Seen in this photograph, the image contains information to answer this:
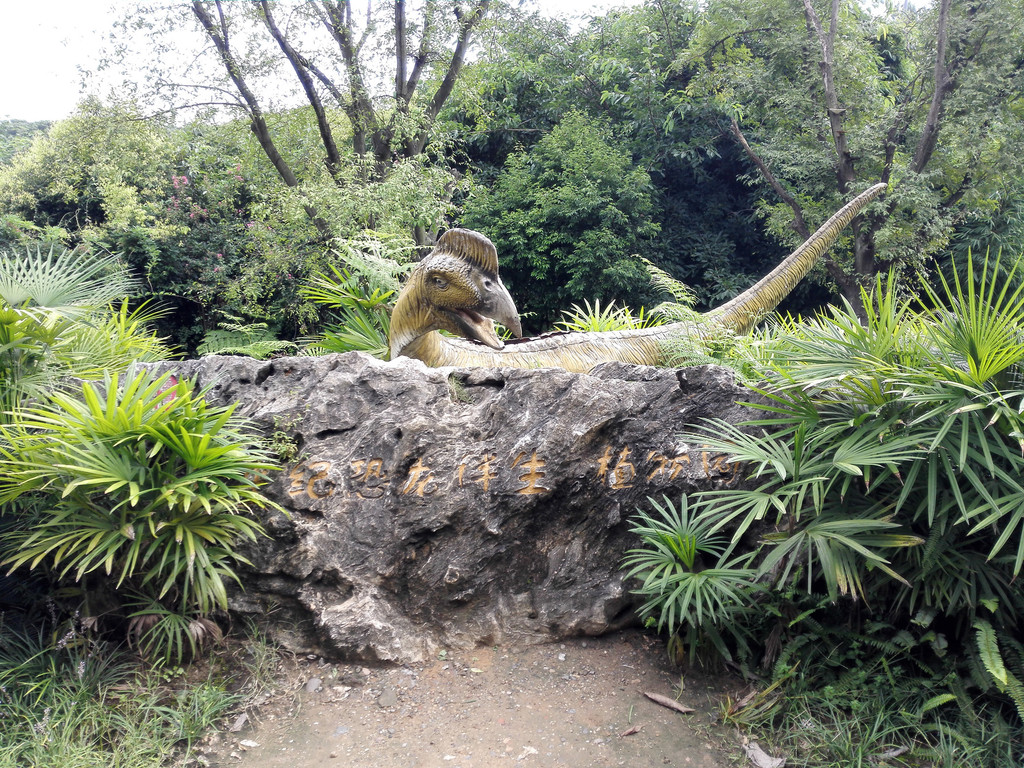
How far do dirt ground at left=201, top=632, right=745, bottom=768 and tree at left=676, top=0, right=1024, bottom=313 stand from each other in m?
6.88

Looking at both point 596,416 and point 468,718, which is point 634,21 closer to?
point 596,416

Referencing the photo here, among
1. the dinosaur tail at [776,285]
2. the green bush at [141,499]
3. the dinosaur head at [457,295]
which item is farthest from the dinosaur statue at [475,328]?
the green bush at [141,499]

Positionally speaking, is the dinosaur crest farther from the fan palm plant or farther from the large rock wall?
the fan palm plant

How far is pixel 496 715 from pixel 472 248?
9.73 feet

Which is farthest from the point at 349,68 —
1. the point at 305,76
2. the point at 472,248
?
the point at 472,248

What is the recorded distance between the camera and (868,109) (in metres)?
10.5

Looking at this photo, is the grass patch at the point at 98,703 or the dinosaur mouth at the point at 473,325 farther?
the dinosaur mouth at the point at 473,325

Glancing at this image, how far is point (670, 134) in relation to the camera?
1266 cm

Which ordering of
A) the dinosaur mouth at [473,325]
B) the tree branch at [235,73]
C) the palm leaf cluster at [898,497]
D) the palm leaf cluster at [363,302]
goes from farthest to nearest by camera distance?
1. the tree branch at [235,73]
2. the palm leaf cluster at [363,302]
3. the dinosaur mouth at [473,325]
4. the palm leaf cluster at [898,497]

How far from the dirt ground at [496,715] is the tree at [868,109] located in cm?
688

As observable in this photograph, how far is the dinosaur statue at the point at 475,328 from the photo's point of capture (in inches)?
196

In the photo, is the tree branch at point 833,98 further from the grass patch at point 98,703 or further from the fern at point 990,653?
the grass patch at point 98,703

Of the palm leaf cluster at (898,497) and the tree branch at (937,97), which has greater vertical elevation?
the tree branch at (937,97)

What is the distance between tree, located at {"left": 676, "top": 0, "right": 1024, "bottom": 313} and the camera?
30.3ft
